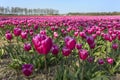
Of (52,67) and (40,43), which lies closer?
(40,43)

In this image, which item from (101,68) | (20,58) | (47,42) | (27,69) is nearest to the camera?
(47,42)

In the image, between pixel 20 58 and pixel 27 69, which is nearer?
pixel 27 69

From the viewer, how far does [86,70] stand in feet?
17.0

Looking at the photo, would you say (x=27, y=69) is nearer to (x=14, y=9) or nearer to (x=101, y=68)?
(x=101, y=68)

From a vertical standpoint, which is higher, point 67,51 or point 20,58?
point 67,51

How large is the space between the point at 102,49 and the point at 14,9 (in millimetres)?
81111

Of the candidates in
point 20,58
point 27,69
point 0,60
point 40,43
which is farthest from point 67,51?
point 0,60

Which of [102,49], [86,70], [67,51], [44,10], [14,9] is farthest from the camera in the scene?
[44,10]

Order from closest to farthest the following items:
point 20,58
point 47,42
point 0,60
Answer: point 47,42, point 20,58, point 0,60

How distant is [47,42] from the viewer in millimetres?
3299

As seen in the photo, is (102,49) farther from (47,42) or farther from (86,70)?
(47,42)

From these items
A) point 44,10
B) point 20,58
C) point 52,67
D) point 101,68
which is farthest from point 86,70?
point 44,10

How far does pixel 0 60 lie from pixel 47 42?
157 inches

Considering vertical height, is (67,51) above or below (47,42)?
below
